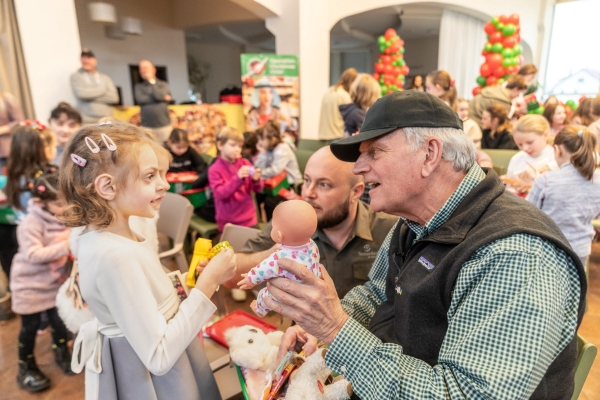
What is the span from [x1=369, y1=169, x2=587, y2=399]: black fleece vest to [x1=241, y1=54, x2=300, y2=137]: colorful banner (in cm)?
623

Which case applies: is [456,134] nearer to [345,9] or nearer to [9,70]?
[9,70]

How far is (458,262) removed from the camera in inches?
36.5

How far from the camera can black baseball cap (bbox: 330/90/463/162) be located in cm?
106

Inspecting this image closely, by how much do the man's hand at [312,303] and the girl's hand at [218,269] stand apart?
0.98 ft

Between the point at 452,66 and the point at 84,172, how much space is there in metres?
10.9

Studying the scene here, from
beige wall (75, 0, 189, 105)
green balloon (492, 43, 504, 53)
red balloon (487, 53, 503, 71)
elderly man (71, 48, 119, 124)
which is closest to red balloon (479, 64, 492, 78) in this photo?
red balloon (487, 53, 503, 71)

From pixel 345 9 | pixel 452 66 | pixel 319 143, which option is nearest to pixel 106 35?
pixel 345 9

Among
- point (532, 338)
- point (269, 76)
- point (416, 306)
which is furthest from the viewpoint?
point (269, 76)

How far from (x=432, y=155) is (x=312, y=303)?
0.53 m

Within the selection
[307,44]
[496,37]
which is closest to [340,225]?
[307,44]

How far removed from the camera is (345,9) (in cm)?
805

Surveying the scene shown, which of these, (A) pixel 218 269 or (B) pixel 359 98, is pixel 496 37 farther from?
(A) pixel 218 269

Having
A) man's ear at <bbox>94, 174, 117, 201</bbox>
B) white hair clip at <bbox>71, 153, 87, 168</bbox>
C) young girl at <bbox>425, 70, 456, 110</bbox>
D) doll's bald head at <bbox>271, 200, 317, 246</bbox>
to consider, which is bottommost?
doll's bald head at <bbox>271, 200, 317, 246</bbox>

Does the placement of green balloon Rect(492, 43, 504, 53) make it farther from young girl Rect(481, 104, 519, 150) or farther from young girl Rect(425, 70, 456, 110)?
young girl Rect(481, 104, 519, 150)
